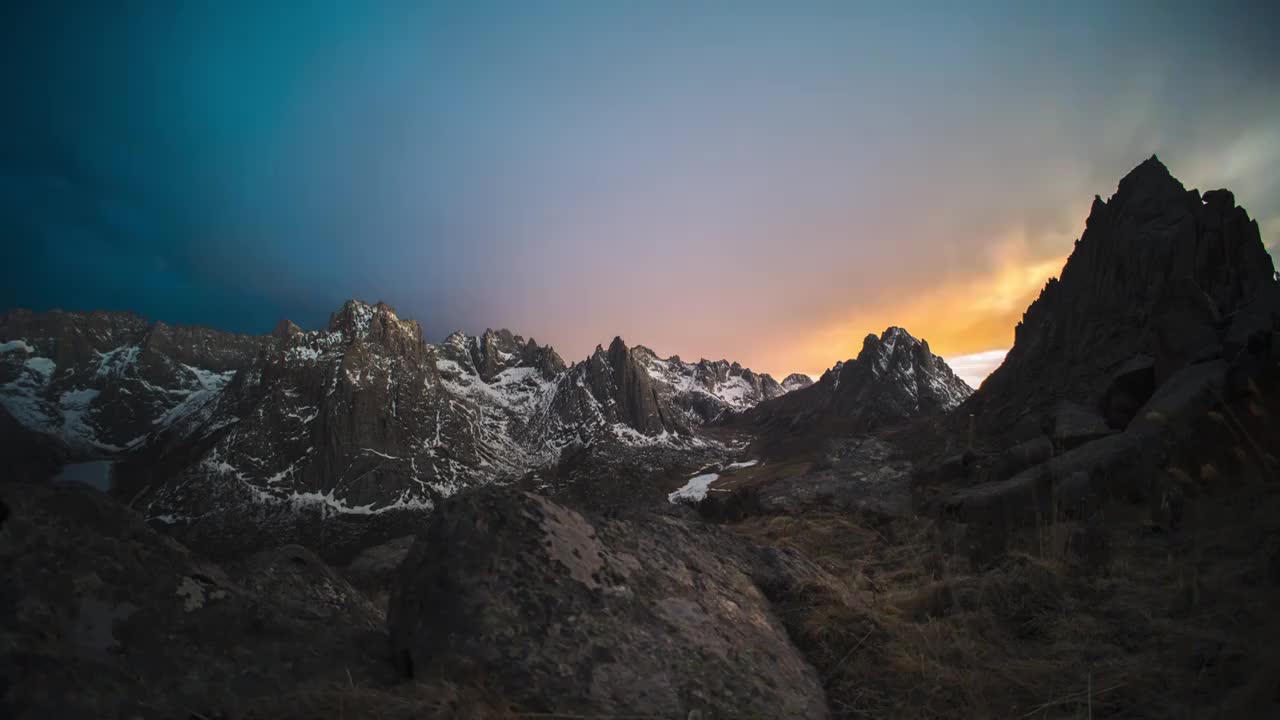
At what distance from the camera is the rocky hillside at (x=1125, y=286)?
31.2m

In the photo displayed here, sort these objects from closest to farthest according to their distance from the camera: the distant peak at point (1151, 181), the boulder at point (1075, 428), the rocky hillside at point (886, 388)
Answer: the boulder at point (1075, 428) → the distant peak at point (1151, 181) → the rocky hillside at point (886, 388)

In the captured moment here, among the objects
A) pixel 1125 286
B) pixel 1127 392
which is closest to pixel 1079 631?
pixel 1127 392

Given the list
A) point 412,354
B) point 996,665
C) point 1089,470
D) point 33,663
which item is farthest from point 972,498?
point 412,354

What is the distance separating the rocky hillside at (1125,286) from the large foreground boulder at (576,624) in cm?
2836

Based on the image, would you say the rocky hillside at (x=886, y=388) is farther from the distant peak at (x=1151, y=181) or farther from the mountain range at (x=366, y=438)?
the distant peak at (x=1151, y=181)

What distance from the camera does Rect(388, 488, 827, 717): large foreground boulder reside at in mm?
2709

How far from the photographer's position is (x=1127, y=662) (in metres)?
2.78

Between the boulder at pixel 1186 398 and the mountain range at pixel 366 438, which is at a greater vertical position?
the mountain range at pixel 366 438

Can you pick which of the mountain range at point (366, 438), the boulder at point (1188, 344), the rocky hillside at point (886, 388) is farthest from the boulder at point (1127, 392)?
the mountain range at point (366, 438)

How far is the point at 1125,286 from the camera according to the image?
3788 centimetres

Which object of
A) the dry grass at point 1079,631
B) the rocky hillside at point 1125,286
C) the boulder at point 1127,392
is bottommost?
the dry grass at point 1079,631

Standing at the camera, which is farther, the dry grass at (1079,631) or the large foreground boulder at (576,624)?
the large foreground boulder at (576,624)

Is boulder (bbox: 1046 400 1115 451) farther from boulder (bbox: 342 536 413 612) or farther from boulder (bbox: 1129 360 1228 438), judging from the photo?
boulder (bbox: 342 536 413 612)

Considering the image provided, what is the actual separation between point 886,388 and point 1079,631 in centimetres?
13088
